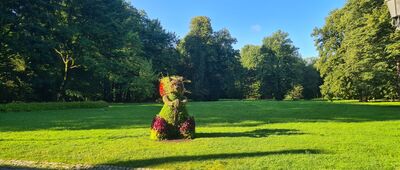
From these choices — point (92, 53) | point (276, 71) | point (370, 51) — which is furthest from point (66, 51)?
point (276, 71)

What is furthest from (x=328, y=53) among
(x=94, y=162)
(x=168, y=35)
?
(x=94, y=162)

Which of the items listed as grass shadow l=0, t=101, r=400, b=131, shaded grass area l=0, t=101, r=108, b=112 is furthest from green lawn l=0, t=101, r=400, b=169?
shaded grass area l=0, t=101, r=108, b=112

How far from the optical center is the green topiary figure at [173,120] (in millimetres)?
11211

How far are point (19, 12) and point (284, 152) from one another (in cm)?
3073

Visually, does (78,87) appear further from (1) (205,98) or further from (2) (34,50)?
(1) (205,98)

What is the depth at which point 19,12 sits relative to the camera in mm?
32594

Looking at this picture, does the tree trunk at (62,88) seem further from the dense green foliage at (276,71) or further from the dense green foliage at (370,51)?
the dense green foliage at (276,71)

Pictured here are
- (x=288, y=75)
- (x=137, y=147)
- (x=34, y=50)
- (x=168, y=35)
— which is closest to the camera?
(x=137, y=147)

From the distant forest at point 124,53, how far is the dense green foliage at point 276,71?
1079 cm

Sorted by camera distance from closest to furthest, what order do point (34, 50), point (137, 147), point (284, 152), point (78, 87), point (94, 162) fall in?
point (94, 162), point (284, 152), point (137, 147), point (34, 50), point (78, 87)

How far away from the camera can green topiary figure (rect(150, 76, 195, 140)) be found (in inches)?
441

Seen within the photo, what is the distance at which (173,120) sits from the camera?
11.5 m

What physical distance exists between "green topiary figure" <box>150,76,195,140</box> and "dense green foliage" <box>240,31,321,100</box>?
6033cm

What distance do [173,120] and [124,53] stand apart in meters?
32.5
